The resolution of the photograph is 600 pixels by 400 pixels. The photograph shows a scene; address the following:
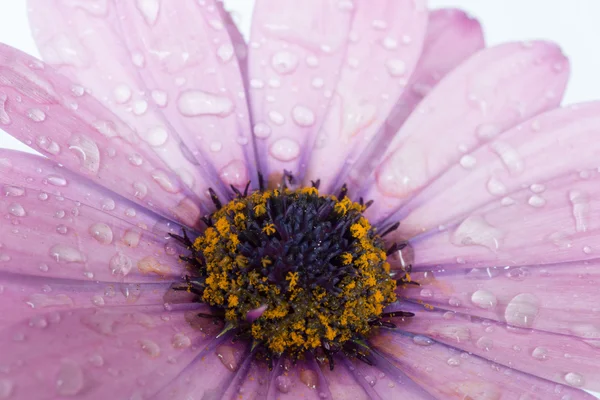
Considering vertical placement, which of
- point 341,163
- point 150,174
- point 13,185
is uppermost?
point 341,163

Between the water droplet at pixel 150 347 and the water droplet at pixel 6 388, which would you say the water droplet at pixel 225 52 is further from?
the water droplet at pixel 6 388

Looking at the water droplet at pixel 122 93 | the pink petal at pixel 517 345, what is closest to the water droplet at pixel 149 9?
the water droplet at pixel 122 93

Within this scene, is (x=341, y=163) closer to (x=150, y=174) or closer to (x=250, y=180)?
(x=250, y=180)

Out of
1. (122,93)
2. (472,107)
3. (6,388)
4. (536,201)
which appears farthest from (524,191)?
(6,388)

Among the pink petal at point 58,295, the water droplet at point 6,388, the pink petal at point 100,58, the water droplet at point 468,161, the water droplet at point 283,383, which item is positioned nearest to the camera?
the water droplet at point 6,388

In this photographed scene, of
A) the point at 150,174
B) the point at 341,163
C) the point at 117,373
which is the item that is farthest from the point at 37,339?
the point at 341,163
